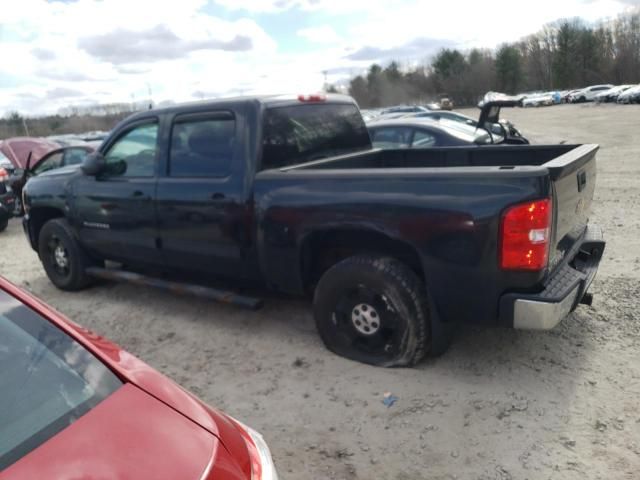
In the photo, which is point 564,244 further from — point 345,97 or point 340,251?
point 345,97

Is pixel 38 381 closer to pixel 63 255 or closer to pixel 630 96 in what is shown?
pixel 63 255

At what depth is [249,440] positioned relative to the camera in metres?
1.98

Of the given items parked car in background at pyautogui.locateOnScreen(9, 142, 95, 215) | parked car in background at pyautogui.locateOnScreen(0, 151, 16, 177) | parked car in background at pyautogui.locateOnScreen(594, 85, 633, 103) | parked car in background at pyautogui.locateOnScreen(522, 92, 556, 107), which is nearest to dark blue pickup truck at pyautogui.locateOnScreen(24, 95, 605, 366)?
parked car in background at pyautogui.locateOnScreen(9, 142, 95, 215)

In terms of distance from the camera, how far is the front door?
5.06 m

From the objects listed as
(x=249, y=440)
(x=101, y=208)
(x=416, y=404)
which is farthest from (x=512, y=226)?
(x=101, y=208)

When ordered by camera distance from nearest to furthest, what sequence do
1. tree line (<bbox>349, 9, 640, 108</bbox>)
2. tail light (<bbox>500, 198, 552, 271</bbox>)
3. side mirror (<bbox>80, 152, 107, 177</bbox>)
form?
tail light (<bbox>500, 198, 552, 271</bbox>), side mirror (<bbox>80, 152, 107, 177</bbox>), tree line (<bbox>349, 9, 640, 108</bbox>)

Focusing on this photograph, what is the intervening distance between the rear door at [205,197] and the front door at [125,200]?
207 millimetres

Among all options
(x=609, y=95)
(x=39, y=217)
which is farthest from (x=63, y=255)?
(x=609, y=95)

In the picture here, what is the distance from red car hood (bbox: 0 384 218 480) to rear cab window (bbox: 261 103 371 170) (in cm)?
278

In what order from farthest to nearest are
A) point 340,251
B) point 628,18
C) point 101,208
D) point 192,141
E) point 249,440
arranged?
point 628,18
point 101,208
point 192,141
point 340,251
point 249,440

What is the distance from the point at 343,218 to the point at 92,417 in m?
2.33

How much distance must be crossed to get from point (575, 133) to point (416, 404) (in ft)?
73.6

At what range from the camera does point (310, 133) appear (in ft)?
16.0

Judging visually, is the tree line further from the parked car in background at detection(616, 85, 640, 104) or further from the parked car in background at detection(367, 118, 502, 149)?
the parked car in background at detection(367, 118, 502, 149)
